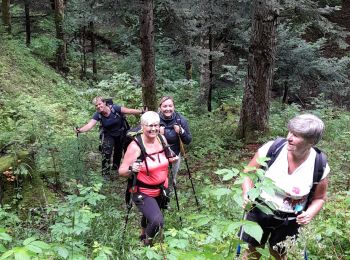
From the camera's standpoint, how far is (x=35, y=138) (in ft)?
26.4

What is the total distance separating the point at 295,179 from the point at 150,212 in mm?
1959

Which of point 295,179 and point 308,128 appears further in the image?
point 295,179

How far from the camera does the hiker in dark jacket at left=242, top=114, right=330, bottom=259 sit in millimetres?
3219

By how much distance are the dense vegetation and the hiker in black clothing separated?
1.41ft

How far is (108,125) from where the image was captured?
7875mm

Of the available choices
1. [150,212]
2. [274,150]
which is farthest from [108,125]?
[274,150]

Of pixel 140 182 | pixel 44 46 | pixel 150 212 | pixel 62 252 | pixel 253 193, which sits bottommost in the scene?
pixel 44 46

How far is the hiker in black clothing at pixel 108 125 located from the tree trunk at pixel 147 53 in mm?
1827

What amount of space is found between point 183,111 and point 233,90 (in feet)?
12.1

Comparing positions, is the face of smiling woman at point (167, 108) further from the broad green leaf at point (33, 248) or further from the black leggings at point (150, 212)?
the broad green leaf at point (33, 248)

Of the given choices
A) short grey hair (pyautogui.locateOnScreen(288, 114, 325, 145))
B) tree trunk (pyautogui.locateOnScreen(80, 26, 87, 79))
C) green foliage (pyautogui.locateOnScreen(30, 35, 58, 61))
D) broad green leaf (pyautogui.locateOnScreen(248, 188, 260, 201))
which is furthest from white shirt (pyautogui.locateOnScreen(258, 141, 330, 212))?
tree trunk (pyautogui.locateOnScreen(80, 26, 87, 79))

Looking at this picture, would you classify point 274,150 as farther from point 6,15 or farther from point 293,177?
point 6,15

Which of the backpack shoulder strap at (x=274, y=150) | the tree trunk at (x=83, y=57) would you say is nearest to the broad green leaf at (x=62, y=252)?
the backpack shoulder strap at (x=274, y=150)

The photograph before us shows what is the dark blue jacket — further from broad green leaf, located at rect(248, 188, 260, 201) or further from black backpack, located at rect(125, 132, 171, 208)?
broad green leaf, located at rect(248, 188, 260, 201)
